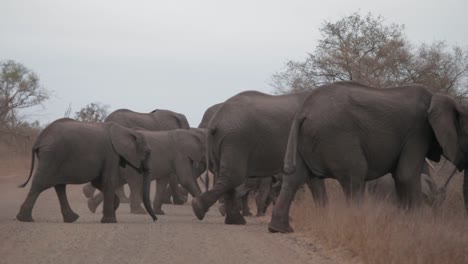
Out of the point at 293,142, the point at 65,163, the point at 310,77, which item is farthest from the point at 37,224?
the point at 310,77

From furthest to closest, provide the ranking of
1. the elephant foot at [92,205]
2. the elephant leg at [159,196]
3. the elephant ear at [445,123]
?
the elephant foot at [92,205]
the elephant leg at [159,196]
the elephant ear at [445,123]

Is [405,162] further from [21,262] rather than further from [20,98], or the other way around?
[20,98]

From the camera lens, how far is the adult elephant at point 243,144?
44.5 feet

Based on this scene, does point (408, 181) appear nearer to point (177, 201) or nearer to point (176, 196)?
point (176, 196)

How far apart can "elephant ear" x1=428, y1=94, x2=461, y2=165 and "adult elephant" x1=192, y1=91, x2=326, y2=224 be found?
2.56 meters

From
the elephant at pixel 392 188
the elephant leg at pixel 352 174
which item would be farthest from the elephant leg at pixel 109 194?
the elephant at pixel 392 188

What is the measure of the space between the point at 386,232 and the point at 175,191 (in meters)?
11.9

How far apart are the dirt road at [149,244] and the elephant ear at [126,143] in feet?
6.58

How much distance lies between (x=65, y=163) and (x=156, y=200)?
379 cm

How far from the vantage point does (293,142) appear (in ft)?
39.3

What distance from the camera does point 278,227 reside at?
461 inches

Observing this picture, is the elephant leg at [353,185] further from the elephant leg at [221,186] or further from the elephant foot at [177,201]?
the elephant foot at [177,201]

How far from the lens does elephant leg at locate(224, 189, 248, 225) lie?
13664 mm

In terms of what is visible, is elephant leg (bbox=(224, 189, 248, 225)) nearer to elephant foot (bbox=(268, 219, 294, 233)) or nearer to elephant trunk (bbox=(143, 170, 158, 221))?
elephant trunk (bbox=(143, 170, 158, 221))
